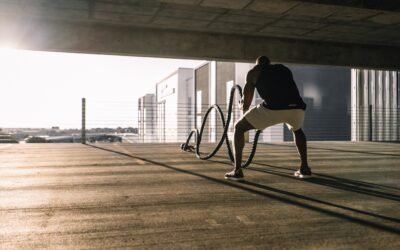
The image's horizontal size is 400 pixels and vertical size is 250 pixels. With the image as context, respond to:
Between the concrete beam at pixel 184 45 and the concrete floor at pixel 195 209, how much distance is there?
19.4 ft

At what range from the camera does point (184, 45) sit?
1131 centimetres

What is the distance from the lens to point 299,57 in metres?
12.4

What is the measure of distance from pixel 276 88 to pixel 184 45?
7.23m

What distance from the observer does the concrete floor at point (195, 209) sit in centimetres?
232

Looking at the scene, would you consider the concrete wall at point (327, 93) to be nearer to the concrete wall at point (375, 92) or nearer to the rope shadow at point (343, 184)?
the concrete wall at point (375, 92)

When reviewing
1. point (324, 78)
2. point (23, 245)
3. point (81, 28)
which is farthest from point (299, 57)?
point (324, 78)

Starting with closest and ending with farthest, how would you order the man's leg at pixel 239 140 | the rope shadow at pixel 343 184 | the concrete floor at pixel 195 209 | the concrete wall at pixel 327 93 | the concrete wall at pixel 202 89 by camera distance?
1. the concrete floor at pixel 195 209
2. the rope shadow at pixel 343 184
3. the man's leg at pixel 239 140
4. the concrete wall at pixel 327 93
5. the concrete wall at pixel 202 89

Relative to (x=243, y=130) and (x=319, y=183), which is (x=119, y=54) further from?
(x=319, y=183)

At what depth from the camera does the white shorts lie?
4.57 m

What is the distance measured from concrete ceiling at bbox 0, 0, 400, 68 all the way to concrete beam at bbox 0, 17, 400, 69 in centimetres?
3

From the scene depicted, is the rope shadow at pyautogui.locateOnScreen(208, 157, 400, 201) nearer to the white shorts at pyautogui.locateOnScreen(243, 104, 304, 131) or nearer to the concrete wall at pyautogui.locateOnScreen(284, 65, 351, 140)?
the white shorts at pyautogui.locateOnScreen(243, 104, 304, 131)

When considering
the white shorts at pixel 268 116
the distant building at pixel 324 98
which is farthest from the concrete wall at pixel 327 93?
the white shorts at pixel 268 116

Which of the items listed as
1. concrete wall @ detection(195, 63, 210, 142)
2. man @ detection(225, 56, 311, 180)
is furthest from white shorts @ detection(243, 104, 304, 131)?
concrete wall @ detection(195, 63, 210, 142)

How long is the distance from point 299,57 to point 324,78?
59.2ft
